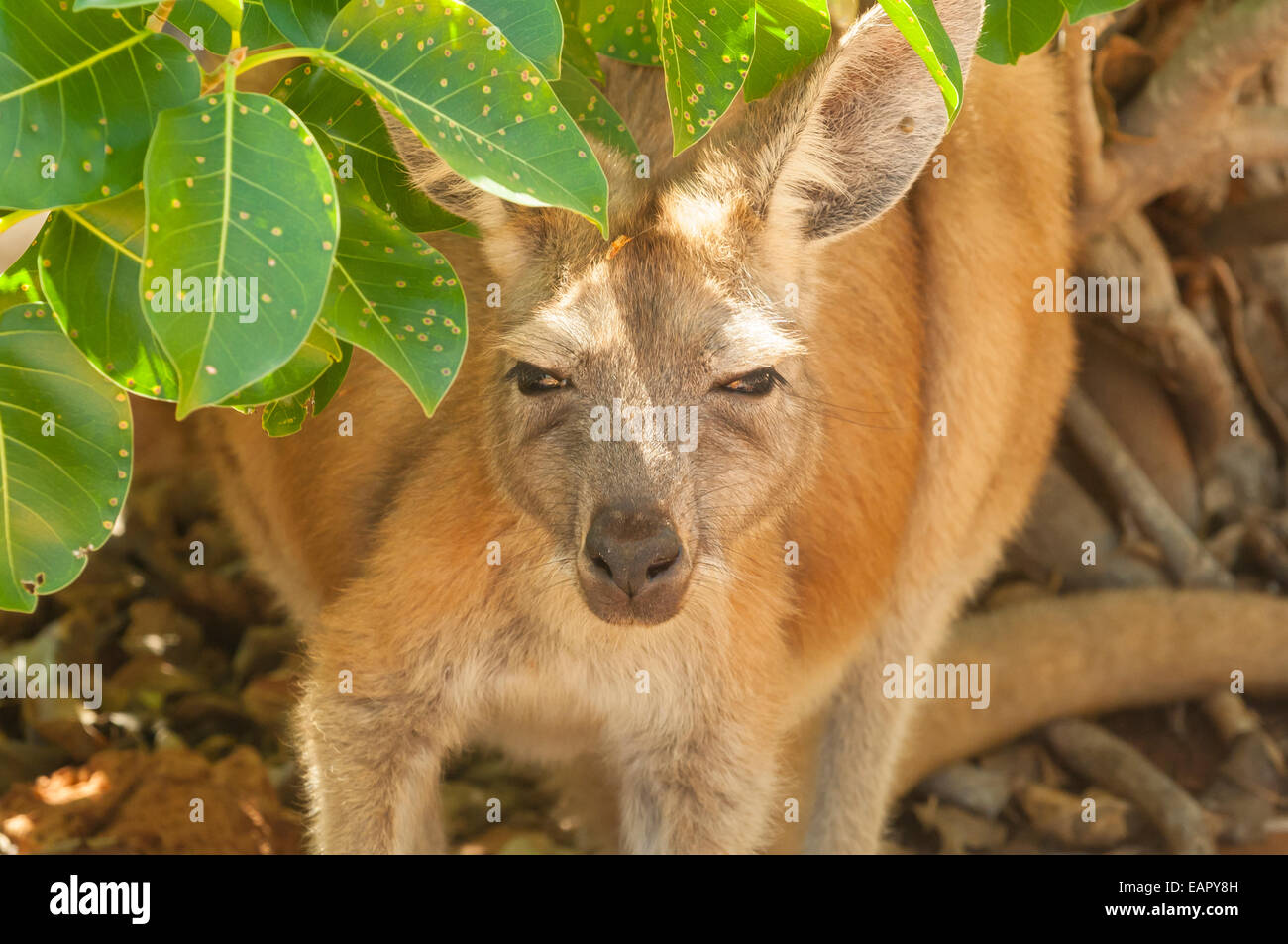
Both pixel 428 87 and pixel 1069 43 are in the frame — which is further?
pixel 1069 43

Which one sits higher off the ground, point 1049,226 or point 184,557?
point 1049,226

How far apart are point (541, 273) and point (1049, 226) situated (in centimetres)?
185

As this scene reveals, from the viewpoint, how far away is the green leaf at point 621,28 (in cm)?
238

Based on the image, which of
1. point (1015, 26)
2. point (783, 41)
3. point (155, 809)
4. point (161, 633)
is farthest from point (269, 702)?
point (1015, 26)

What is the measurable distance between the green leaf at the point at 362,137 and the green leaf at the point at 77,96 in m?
0.26

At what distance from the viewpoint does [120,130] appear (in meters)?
1.82

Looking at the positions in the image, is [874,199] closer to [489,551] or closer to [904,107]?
[904,107]

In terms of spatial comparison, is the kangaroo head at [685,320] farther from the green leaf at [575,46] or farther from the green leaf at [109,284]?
the green leaf at [109,284]

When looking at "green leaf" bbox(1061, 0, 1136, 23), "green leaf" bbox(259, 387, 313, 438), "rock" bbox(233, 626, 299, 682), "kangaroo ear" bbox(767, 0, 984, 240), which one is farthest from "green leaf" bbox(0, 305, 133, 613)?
"rock" bbox(233, 626, 299, 682)

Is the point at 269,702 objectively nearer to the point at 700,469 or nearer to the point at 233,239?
the point at 700,469

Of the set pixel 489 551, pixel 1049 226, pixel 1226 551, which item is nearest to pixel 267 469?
pixel 489 551

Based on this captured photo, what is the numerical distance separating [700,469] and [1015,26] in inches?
38.8

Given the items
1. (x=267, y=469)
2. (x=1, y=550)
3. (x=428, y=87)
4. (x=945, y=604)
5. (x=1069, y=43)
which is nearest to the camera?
(x=428, y=87)

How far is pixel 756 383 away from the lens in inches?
101
